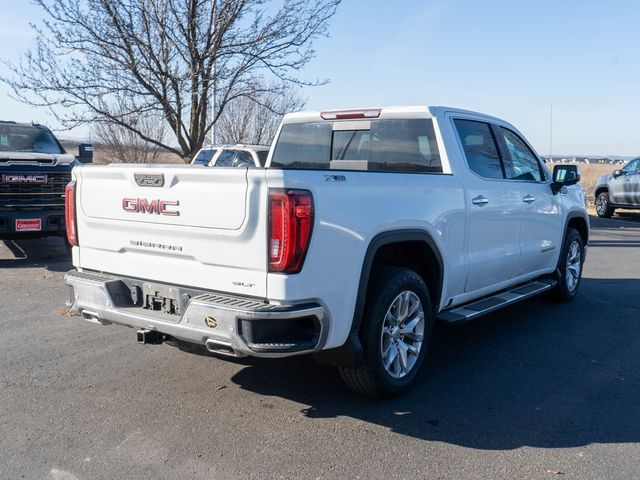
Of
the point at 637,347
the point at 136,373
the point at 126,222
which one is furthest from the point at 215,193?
the point at 637,347

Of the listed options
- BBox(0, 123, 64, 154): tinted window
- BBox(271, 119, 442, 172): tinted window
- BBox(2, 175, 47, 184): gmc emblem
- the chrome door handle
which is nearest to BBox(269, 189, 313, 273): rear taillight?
BBox(271, 119, 442, 172): tinted window

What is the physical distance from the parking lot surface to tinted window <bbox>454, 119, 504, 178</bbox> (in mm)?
1573

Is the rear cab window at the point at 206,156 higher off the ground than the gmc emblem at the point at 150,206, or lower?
higher

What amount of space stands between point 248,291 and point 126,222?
1124mm

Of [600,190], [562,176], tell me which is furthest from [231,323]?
[600,190]

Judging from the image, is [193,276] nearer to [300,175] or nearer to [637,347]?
[300,175]

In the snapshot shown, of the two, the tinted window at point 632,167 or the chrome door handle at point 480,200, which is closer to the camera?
the chrome door handle at point 480,200

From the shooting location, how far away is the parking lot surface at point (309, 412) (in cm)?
354

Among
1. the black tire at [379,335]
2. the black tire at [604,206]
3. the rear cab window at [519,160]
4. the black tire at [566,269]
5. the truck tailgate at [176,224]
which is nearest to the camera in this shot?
the truck tailgate at [176,224]

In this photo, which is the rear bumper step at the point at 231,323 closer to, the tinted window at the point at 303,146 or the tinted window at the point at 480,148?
the tinted window at the point at 303,146

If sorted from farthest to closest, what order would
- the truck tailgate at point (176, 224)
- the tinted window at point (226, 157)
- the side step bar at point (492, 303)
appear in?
the tinted window at point (226, 157), the side step bar at point (492, 303), the truck tailgate at point (176, 224)

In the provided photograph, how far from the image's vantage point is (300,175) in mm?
3586

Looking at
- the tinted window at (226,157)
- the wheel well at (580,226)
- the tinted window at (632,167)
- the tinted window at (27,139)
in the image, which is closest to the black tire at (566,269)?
the wheel well at (580,226)

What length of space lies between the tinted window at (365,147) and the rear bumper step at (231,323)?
6.72 ft
